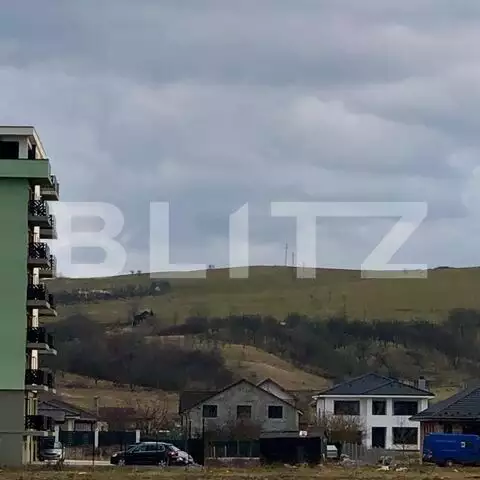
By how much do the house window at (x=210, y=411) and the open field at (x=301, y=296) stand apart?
4740cm

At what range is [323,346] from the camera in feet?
481

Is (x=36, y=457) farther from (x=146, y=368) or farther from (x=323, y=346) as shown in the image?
(x=323, y=346)

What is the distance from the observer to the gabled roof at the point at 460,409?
67.4 metres

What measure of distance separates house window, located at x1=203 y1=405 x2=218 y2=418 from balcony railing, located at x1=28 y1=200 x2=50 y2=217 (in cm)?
3955

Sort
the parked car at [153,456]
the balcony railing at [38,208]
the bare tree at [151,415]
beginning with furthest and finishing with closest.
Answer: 1. the bare tree at [151,415]
2. the balcony railing at [38,208]
3. the parked car at [153,456]

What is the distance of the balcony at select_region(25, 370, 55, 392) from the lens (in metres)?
53.4

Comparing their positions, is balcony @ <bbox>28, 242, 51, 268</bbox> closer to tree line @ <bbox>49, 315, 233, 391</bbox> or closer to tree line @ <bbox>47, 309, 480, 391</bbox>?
tree line @ <bbox>49, 315, 233, 391</bbox>

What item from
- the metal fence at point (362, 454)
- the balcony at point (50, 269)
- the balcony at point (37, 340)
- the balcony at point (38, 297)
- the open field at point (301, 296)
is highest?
the open field at point (301, 296)

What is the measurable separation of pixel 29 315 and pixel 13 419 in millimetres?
5643

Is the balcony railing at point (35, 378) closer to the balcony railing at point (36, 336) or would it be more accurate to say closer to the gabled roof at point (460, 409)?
the balcony railing at point (36, 336)

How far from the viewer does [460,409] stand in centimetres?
6831

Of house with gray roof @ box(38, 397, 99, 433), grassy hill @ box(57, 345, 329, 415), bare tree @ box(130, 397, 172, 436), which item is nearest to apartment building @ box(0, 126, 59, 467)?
bare tree @ box(130, 397, 172, 436)

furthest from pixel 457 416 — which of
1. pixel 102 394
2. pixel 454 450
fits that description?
pixel 102 394

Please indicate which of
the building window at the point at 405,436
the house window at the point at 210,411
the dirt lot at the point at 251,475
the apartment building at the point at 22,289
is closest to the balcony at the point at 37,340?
the apartment building at the point at 22,289
